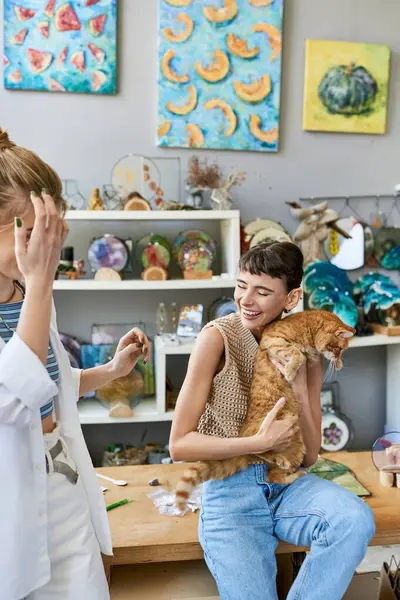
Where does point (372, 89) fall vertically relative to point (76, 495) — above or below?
above

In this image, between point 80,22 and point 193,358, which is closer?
point 193,358

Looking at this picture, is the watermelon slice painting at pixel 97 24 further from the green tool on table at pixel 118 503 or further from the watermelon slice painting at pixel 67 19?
the green tool on table at pixel 118 503

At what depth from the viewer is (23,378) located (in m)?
0.91

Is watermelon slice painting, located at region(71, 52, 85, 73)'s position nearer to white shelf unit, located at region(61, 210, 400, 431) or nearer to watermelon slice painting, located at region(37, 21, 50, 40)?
watermelon slice painting, located at region(37, 21, 50, 40)

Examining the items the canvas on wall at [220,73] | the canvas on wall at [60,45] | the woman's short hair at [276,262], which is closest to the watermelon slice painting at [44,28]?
the canvas on wall at [60,45]

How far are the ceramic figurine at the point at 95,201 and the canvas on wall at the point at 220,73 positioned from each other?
0.46 m

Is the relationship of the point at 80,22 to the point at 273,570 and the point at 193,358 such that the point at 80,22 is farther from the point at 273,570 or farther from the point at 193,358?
the point at 273,570

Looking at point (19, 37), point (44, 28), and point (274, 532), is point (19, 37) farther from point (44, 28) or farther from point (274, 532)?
point (274, 532)

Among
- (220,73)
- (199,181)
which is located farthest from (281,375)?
(220,73)

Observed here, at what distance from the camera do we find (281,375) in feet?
4.62

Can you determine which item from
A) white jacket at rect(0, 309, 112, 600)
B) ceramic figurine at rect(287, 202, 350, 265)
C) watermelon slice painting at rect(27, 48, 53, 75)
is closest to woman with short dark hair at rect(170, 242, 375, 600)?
white jacket at rect(0, 309, 112, 600)

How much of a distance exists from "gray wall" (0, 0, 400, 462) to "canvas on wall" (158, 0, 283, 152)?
71mm

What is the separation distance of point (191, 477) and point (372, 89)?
2.47 metres

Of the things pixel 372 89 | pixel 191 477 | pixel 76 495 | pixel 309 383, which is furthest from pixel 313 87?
pixel 76 495
